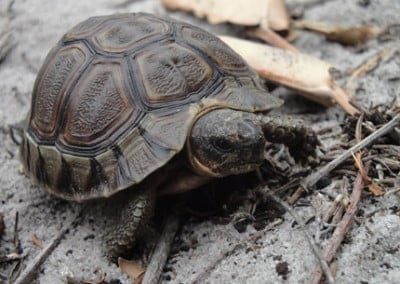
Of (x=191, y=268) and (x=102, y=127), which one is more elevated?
(x=102, y=127)

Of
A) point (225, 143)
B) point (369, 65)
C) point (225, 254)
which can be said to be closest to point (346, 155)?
point (225, 143)

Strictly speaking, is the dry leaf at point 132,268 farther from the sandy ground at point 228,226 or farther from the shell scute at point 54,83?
the shell scute at point 54,83

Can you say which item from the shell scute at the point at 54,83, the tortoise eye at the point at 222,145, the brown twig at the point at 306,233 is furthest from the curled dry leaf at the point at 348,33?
the shell scute at the point at 54,83

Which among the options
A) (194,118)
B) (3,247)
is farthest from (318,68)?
(3,247)

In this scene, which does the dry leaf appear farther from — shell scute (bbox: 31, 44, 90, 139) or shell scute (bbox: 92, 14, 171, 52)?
shell scute (bbox: 92, 14, 171, 52)

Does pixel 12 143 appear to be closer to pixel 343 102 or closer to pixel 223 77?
pixel 223 77
